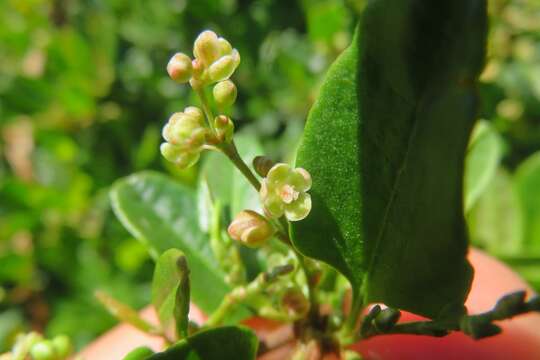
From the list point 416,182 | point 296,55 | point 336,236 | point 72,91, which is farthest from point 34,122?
point 416,182

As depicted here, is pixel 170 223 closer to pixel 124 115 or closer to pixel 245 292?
pixel 245 292

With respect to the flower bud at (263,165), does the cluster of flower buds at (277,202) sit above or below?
below

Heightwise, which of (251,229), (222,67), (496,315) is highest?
(222,67)

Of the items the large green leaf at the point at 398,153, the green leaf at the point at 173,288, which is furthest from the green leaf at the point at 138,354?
the large green leaf at the point at 398,153

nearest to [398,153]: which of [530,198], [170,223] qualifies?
[170,223]

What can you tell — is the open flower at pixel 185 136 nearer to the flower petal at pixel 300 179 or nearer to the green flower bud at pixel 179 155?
the green flower bud at pixel 179 155

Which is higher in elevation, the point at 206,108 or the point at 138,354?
the point at 206,108
